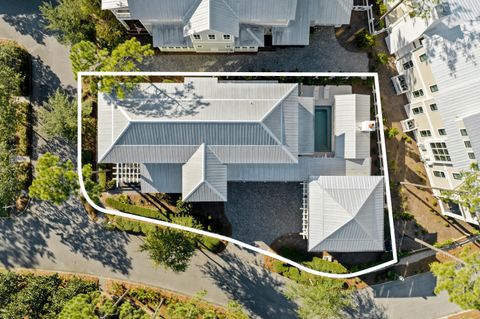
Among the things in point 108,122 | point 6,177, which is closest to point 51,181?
point 108,122

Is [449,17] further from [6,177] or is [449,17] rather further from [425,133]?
[6,177]

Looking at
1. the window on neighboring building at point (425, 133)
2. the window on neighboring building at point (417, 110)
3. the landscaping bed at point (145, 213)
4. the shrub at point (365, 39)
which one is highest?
the shrub at point (365, 39)

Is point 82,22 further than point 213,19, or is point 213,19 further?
point 82,22

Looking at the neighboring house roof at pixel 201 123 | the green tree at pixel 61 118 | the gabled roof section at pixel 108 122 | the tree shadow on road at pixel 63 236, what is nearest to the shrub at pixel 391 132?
the neighboring house roof at pixel 201 123

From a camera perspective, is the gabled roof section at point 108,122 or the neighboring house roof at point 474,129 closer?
the neighboring house roof at point 474,129

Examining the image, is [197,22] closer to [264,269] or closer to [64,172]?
[64,172]

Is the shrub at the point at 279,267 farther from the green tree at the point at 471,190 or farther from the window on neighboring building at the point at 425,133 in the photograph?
the window on neighboring building at the point at 425,133

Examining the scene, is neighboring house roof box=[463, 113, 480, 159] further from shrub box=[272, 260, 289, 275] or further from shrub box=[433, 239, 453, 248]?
shrub box=[272, 260, 289, 275]
